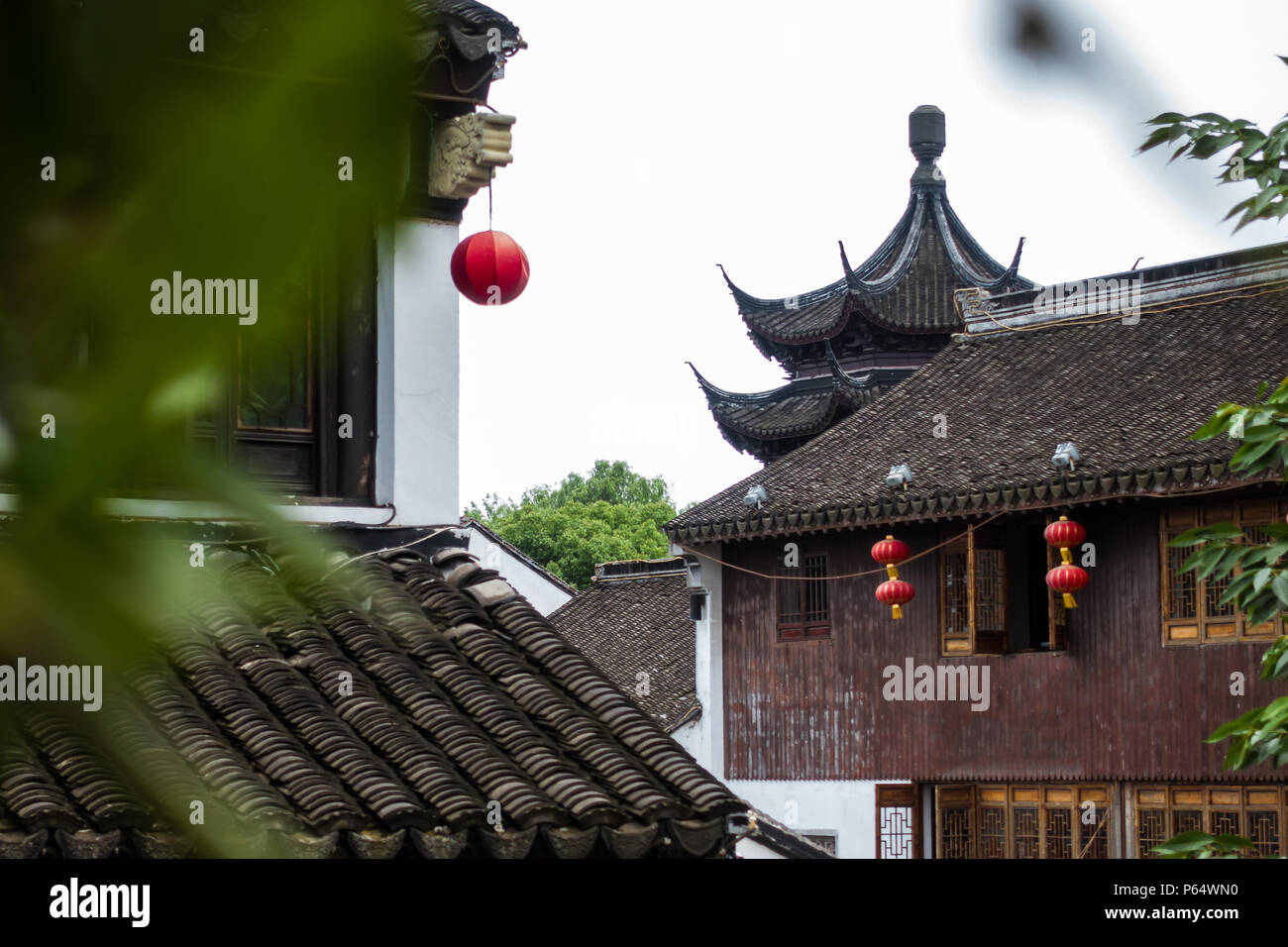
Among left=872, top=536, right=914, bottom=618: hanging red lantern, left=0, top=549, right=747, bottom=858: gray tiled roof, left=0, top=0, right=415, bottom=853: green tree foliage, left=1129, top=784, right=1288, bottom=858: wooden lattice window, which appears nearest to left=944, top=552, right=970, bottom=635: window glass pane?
left=872, top=536, right=914, bottom=618: hanging red lantern

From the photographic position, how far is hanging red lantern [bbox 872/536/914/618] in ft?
44.1

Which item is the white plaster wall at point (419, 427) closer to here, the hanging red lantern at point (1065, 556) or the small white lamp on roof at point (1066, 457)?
the hanging red lantern at point (1065, 556)

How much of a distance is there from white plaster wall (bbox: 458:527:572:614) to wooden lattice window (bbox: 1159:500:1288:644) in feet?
→ 41.2

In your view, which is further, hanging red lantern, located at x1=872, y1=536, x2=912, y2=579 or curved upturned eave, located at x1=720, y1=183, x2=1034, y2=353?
curved upturned eave, located at x1=720, y1=183, x2=1034, y2=353

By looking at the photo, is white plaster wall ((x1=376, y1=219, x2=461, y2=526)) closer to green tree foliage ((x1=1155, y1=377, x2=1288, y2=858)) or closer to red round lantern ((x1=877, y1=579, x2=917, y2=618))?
green tree foliage ((x1=1155, y1=377, x2=1288, y2=858))

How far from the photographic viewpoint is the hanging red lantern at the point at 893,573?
529 inches

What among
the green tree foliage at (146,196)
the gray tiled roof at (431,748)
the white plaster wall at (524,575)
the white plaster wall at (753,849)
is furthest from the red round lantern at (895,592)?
the green tree foliage at (146,196)

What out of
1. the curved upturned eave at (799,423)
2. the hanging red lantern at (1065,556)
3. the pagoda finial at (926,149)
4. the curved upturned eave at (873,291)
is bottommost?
the pagoda finial at (926,149)

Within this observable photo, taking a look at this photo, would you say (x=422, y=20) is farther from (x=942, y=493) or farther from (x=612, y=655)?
(x=612, y=655)

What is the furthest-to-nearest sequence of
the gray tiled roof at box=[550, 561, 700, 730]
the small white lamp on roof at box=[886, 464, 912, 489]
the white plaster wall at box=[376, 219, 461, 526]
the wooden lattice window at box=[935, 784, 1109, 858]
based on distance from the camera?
the gray tiled roof at box=[550, 561, 700, 730], the small white lamp on roof at box=[886, 464, 912, 489], the wooden lattice window at box=[935, 784, 1109, 858], the white plaster wall at box=[376, 219, 461, 526]

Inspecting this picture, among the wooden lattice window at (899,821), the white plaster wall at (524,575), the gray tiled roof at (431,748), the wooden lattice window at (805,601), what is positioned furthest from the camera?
the white plaster wall at (524,575)

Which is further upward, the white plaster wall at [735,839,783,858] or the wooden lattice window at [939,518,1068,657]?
the wooden lattice window at [939,518,1068,657]

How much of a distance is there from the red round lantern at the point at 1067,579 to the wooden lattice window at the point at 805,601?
2531 millimetres
